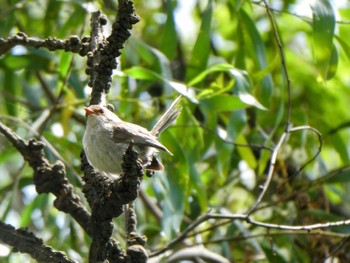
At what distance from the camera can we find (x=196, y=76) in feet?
13.3

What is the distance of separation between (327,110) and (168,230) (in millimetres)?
1717

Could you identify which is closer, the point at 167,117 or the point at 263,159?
the point at 167,117

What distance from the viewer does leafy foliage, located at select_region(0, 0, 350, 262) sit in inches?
148

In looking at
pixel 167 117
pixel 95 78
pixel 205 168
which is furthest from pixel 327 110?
pixel 95 78

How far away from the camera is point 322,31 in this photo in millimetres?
3311

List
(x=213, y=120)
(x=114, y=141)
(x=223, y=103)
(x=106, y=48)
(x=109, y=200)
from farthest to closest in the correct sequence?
1. (x=213, y=120)
2. (x=223, y=103)
3. (x=114, y=141)
4. (x=106, y=48)
5. (x=109, y=200)

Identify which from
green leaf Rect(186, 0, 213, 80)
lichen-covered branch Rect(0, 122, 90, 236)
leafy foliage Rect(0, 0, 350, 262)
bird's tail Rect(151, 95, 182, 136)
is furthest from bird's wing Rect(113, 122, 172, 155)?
green leaf Rect(186, 0, 213, 80)

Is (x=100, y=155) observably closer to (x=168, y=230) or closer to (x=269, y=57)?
(x=168, y=230)

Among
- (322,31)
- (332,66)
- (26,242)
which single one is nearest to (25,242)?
(26,242)

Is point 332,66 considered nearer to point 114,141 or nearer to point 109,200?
Answer: point 114,141

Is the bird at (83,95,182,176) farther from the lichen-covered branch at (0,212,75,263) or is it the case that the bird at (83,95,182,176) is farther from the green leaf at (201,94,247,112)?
the green leaf at (201,94,247,112)

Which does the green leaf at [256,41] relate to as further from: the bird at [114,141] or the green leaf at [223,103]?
the bird at [114,141]

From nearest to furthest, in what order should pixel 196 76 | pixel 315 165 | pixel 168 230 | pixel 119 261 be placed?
pixel 119 261 → pixel 168 230 → pixel 196 76 → pixel 315 165

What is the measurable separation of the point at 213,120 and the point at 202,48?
1.23 feet
